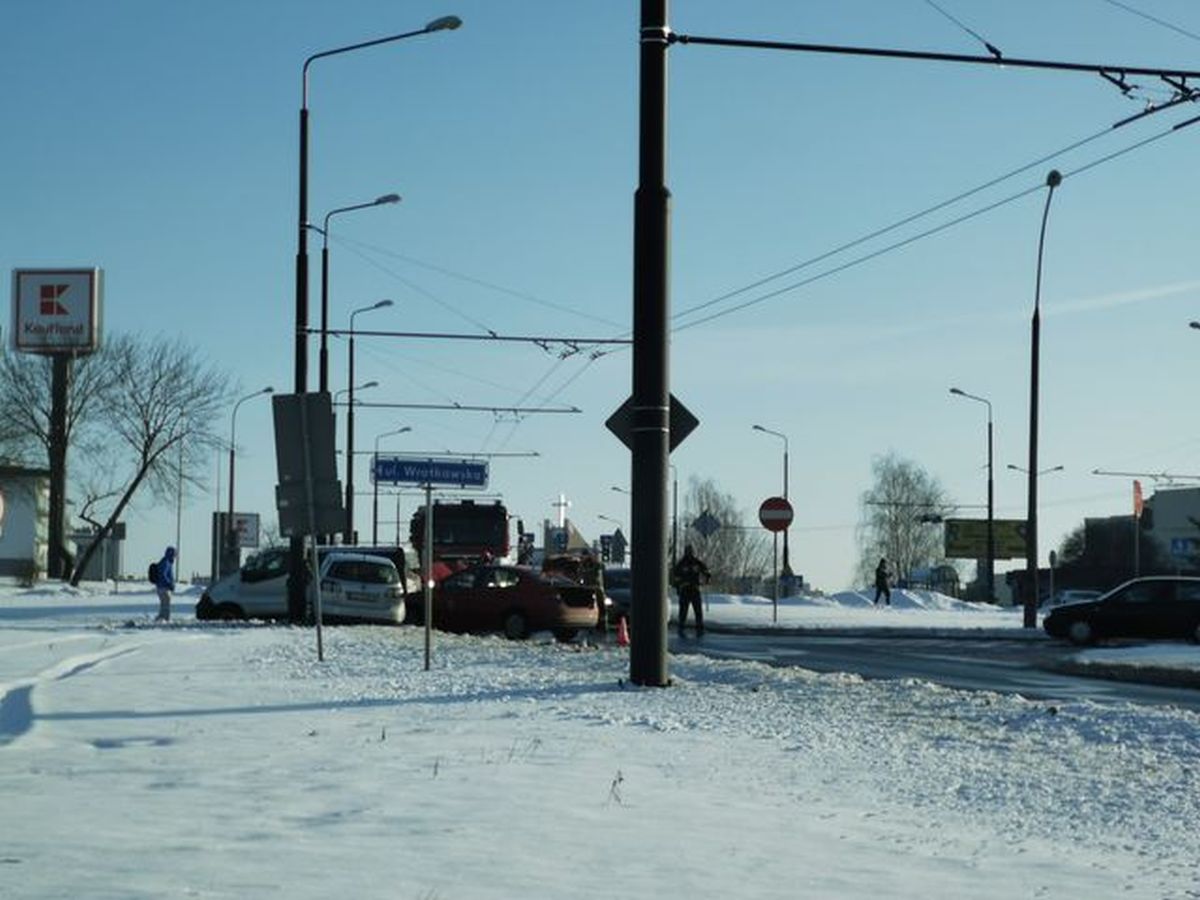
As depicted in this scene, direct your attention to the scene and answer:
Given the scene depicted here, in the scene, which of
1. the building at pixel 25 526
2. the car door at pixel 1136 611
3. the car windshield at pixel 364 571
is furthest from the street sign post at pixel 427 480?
the building at pixel 25 526

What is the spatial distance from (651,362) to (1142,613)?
64.7 feet

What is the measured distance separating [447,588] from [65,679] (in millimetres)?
16958

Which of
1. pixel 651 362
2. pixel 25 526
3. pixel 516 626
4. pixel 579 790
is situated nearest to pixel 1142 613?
pixel 516 626

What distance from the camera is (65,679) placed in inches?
637

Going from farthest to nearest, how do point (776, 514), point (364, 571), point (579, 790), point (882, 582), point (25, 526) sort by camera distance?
point (25, 526), point (882, 582), point (776, 514), point (364, 571), point (579, 790)

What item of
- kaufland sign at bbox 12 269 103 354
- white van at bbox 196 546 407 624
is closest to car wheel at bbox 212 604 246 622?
white van at bbox 196 546 407 624

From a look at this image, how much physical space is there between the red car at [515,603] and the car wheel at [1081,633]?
28.7 ft

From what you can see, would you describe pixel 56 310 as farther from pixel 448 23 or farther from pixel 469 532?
pixel 448 23

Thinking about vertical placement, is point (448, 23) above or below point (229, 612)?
above

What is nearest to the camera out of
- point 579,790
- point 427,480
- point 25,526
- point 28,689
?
point 579,790

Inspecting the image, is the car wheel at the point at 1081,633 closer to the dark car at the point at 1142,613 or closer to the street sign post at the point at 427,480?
the dark car at the point at 1142,613

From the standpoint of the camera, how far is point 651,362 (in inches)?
591

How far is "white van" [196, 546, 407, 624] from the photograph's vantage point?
32.9 metres

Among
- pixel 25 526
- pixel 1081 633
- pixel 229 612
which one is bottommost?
pixel 1081 633
